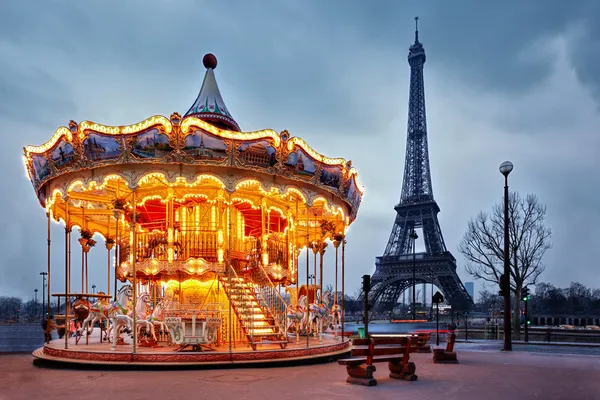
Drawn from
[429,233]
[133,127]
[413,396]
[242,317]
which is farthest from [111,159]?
[429,233]

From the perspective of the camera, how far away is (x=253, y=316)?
14953mm

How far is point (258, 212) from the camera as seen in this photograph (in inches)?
836

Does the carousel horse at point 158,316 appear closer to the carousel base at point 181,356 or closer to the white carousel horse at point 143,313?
the white carousel horse at point 143,313

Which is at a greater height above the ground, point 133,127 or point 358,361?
point 133,127

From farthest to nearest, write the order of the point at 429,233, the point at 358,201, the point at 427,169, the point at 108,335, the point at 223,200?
the point at 427,169 < the point at 429,233 < the point at 358,201 < the point at 223,200 < the point at 108,335

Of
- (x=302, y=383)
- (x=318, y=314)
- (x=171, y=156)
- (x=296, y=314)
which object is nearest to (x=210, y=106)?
(x=171, y=156)

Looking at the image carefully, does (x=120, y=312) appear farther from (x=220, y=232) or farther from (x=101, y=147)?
(x=220, y=232)

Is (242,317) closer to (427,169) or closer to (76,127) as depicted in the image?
(76,127)

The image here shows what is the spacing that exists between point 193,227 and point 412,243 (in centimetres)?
5507

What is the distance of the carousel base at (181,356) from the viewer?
12.4 meters

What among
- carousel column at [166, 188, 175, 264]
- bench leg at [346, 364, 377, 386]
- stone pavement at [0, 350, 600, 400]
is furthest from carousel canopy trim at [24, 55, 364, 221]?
bench leg at [346, 364, 377, 386]

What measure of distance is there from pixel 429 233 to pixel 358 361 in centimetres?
6471

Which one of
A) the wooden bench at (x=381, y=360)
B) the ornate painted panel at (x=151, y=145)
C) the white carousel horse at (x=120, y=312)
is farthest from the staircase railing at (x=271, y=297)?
the ornate painted panel at (x=151, y=145)

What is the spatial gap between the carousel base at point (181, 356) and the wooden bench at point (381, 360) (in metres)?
2.66
